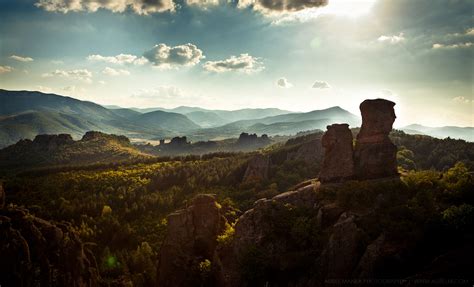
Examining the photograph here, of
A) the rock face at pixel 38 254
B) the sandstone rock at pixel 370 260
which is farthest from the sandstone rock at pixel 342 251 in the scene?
the rock face at pixel 38 254

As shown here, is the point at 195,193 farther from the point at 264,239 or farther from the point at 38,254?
the point at 264,239

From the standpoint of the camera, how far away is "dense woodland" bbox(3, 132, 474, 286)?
1388 inches

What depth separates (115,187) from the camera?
14338 cm

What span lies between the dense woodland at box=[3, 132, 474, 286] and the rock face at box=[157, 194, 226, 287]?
877cm

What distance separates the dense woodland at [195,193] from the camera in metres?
35.2

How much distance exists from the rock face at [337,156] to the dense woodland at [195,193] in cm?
775

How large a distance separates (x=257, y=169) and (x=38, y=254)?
3799 inches

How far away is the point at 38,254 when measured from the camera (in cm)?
4694

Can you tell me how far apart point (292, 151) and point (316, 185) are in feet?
341

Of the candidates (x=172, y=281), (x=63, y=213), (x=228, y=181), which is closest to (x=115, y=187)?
(x=63, y=213)

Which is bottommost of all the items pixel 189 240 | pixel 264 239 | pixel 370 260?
pixel 189 240

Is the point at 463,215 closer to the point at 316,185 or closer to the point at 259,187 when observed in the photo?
the point at 316,185

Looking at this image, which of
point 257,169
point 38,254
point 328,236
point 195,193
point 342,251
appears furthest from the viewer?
point 257,169

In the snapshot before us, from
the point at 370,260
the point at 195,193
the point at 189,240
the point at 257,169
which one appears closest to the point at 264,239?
the point at 370,260
